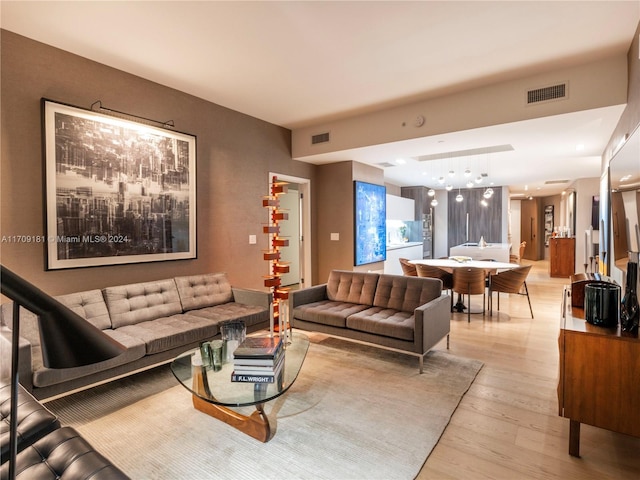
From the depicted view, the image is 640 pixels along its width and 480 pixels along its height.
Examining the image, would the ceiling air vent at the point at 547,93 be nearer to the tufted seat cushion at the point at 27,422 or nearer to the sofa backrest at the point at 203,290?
the sofa backrest at the point at 203,290

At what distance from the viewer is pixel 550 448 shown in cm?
212

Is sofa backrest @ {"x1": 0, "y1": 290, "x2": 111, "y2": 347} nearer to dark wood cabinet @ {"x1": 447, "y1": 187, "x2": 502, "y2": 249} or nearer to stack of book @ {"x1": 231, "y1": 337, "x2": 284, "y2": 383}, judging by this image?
stack of book @ {"x1": 231, "y1": 337, "x2": 284, "y2": 383}

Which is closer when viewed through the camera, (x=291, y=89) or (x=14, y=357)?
(x=14, y=357)

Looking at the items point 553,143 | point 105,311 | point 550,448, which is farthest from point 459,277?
point 105,311

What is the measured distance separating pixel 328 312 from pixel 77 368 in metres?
2.29

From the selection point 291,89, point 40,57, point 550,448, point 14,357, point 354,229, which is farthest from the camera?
point 354,229

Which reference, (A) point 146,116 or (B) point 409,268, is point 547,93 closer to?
(B) point 409,268

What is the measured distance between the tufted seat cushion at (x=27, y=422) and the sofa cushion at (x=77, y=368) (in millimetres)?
328

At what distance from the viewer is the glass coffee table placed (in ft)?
6.76

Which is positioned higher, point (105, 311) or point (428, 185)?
point (428, 185)

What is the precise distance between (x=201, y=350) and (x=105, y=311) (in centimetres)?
127

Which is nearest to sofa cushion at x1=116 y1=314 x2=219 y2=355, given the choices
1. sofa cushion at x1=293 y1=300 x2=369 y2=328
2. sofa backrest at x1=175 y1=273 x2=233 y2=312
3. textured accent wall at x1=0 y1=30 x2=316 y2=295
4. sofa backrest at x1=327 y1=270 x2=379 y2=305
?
sofa backrest at x1=175 y1=273 x2=233 y2=312

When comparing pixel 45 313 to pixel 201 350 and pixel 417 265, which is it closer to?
pixel 201 350

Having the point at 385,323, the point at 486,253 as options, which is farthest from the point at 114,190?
the point at 486,253
